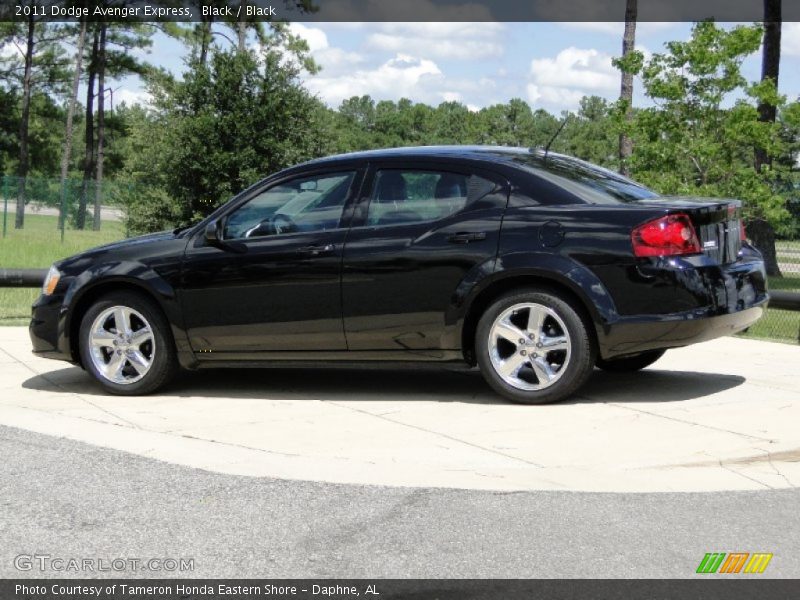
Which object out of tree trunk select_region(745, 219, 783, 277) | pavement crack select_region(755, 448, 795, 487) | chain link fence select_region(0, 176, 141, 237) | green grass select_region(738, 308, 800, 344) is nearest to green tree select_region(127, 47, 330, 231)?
chain link fence select_region(0, 176, 141, 237)

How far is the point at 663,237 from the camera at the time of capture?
6.82 meters

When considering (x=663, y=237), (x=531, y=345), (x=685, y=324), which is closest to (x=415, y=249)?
(x=531, y=345)

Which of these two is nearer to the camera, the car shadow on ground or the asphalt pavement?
the asphalt pavement

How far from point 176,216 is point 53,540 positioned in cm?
2291

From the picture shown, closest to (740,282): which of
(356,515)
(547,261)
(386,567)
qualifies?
(547,261)

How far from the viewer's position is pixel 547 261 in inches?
275

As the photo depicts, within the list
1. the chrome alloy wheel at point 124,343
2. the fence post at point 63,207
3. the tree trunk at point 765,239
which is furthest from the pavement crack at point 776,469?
the fence post at point 63,207

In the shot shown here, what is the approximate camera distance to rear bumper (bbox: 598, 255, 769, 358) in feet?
22.5

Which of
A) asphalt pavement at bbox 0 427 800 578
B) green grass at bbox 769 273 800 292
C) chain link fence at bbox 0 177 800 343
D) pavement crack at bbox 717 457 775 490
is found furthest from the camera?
chain link fence at bbox 0 177 800 343

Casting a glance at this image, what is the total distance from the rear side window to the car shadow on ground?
3.95 ft

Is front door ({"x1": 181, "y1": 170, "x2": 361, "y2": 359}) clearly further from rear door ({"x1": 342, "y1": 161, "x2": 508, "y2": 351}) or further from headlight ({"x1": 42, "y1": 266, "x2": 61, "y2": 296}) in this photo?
headlight ({"x1": 42, "y1": 266, "x2": 61, "y2": 296})

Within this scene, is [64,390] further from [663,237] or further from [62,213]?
[62,213]

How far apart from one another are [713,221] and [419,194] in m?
1.86

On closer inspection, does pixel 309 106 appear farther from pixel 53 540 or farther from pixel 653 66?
pixel 53 540
